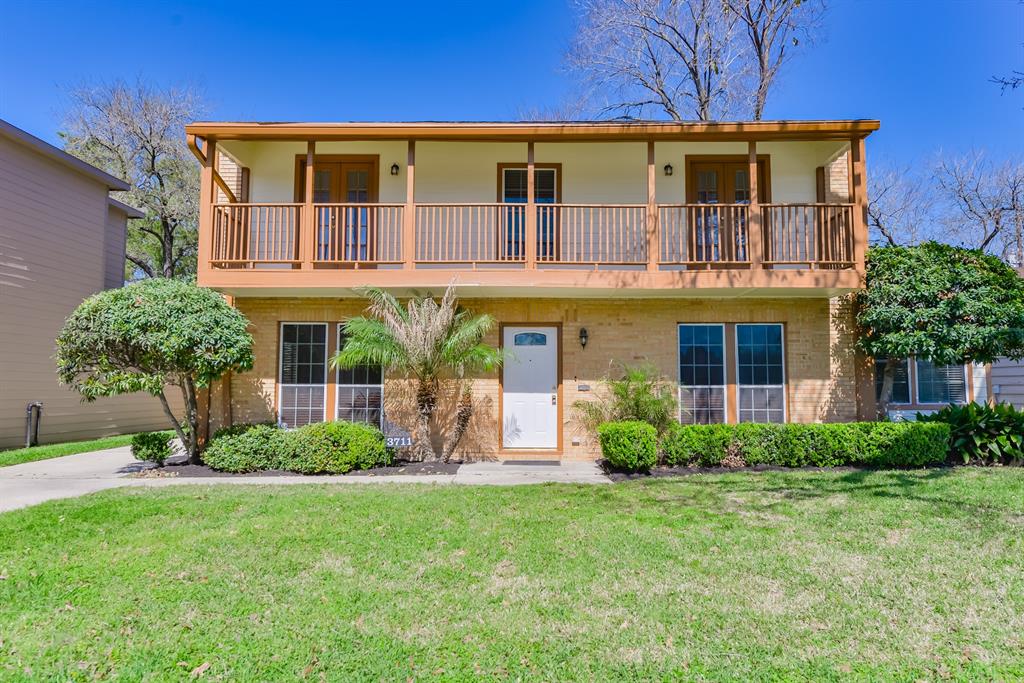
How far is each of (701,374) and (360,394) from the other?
20.0 ft

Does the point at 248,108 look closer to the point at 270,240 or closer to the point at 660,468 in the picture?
the point at 270,240

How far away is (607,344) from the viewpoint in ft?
31.8

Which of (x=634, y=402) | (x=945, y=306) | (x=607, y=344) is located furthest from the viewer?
(x=607, y=344)

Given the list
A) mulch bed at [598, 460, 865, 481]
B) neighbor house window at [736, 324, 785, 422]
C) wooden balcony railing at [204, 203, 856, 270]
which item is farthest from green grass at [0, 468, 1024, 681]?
wooden balcony railing at [204, 203, 856, 270]

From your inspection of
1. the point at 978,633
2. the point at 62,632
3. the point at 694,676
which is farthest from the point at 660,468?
the point at 62,632

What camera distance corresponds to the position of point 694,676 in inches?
109

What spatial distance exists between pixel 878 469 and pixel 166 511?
30.9 feet

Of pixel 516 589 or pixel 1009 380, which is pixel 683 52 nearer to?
pixel 1009 380

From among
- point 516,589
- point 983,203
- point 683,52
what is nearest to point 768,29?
point 683,52

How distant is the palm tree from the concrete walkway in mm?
1250

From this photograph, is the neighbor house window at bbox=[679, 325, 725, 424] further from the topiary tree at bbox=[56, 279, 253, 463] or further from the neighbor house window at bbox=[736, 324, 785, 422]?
the topiary tree at bbox=[56, 279, 253, 463]

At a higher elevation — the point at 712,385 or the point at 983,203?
the point at 983,203

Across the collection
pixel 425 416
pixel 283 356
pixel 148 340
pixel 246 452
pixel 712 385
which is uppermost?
pixel 148 340

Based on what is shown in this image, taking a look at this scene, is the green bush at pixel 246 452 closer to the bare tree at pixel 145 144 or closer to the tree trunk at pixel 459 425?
the tree trunk at pixel 459 425
